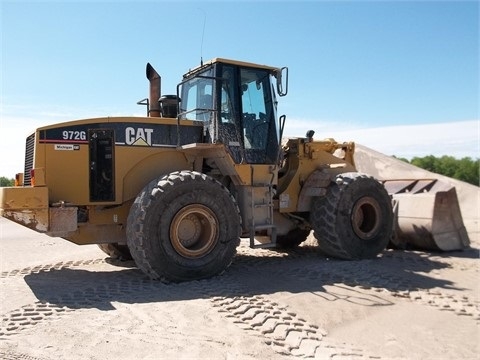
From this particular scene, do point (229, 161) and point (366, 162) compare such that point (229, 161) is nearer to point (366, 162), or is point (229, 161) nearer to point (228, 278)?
point (228, 278)

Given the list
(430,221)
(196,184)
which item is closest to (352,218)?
(430,221)

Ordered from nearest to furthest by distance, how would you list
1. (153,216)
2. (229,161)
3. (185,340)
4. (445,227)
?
1. (185,340)
2. (153,216)
3. (229,161)
4. (445,227)

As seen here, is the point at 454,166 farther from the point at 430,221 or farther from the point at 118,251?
the point at 118,251

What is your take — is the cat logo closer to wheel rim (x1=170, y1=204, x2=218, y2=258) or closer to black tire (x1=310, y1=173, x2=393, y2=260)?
wheel rim (x1=170, y1=204, x2=218, y2=258)

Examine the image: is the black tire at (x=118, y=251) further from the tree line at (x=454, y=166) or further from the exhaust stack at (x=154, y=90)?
the tree line at (x=454, y=166)

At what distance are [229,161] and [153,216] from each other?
1.44 metres

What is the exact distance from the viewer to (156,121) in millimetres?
6449

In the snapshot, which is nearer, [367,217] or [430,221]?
[367,217]

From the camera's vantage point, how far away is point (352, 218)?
7.45 m

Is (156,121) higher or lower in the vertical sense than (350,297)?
higher

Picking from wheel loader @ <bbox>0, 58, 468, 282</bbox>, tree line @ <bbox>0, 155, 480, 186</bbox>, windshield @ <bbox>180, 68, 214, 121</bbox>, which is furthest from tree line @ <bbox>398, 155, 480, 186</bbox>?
windshield @ <bbox>180, 68, 214, 121</bbox>

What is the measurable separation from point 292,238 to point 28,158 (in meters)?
4.61

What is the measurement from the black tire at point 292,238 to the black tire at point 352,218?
1.21 meters

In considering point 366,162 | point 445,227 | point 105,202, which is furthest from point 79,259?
point 366,162
